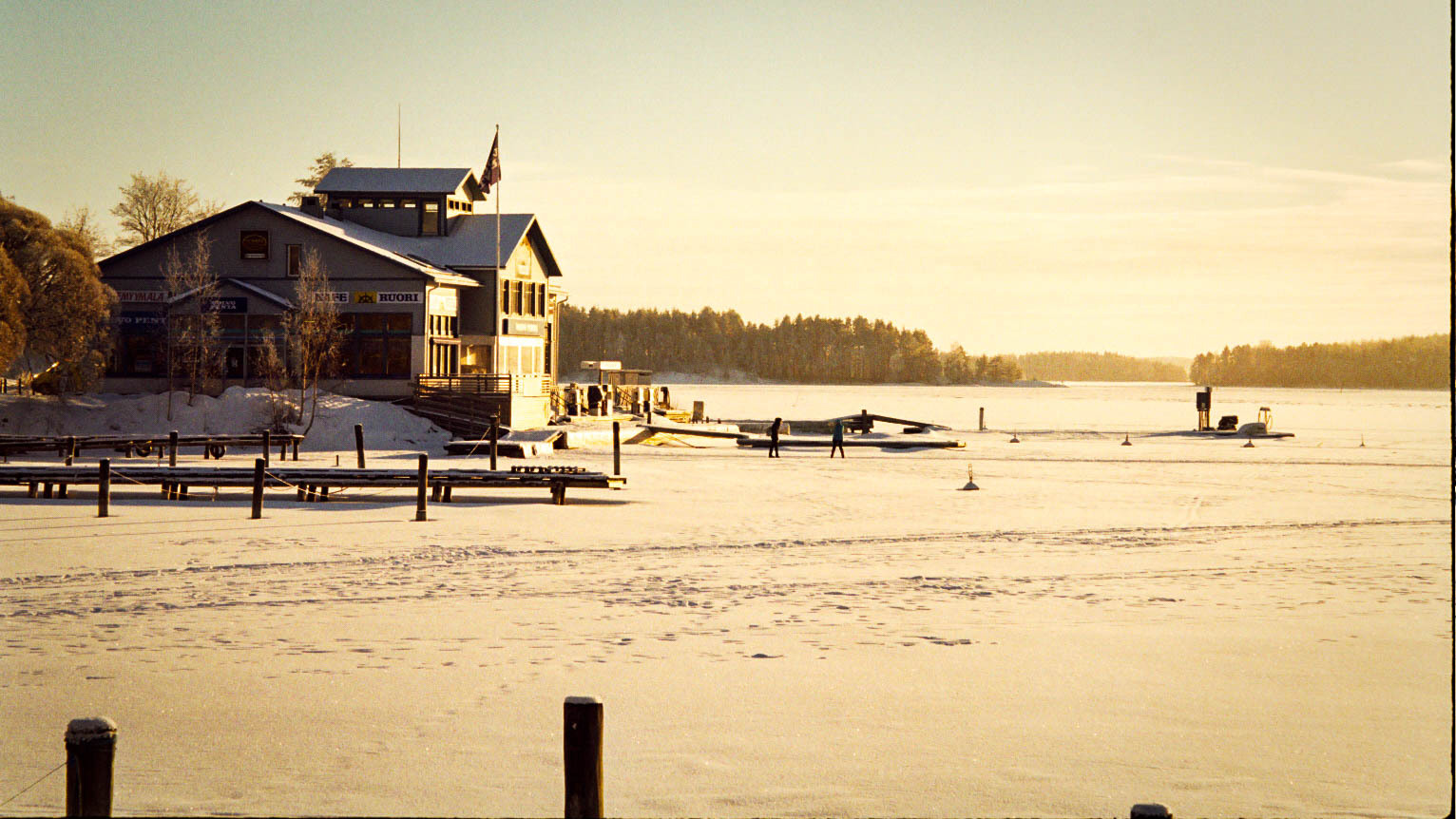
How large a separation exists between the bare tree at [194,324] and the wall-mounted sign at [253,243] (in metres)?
1.70

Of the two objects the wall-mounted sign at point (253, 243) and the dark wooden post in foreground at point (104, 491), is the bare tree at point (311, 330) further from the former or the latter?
the dark wooden post in foreground at point (104, 491)

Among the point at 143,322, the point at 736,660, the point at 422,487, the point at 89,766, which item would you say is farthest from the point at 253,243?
the point at 89,766

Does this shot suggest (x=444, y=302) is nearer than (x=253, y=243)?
No

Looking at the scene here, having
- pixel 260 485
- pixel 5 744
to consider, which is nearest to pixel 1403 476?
pixel 260 485

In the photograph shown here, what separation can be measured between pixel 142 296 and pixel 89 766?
184ft

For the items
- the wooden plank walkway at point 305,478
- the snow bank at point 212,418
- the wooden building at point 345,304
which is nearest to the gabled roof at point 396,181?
the wooden building at point 345,304

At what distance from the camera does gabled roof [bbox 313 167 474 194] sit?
208ft

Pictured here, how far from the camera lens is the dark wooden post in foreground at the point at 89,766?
5.53 meters

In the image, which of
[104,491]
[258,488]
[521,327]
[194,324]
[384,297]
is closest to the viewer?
[104,491]

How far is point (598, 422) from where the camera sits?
6141cm

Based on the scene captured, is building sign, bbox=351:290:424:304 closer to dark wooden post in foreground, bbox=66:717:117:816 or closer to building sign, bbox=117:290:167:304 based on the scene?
building sign, bbox=117:290:167:304

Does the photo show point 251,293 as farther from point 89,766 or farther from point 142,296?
point 89,766

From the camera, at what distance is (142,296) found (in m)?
56.5

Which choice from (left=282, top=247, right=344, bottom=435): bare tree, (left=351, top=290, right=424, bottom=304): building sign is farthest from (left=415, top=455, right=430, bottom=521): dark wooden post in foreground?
(left=351, top=290, right=424, bottom=304): building sign
